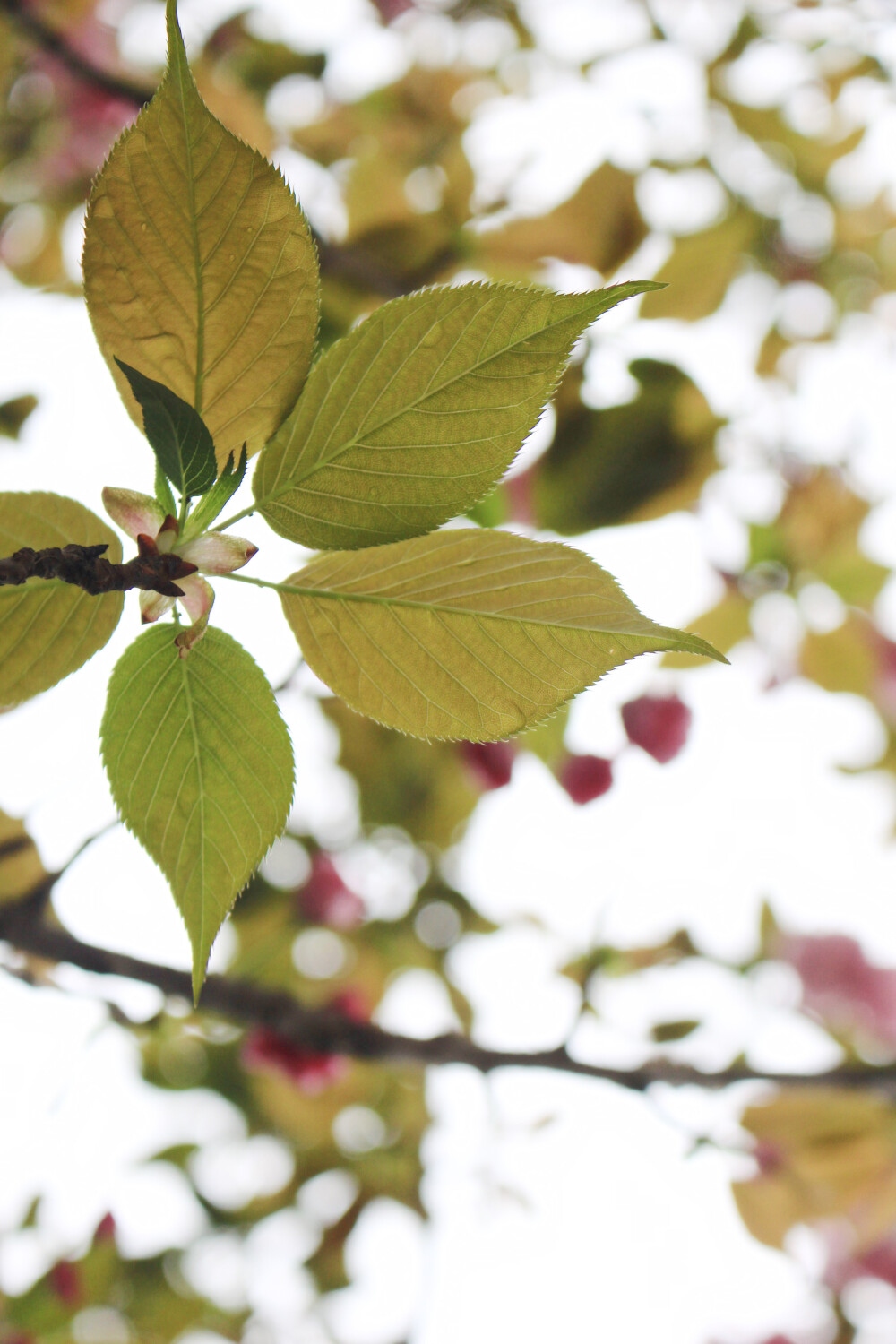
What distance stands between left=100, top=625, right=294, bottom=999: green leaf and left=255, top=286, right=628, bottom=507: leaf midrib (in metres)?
0.04

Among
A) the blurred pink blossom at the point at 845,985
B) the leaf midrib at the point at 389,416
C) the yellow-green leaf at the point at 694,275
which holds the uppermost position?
the leaf midrib at the point at 389,416

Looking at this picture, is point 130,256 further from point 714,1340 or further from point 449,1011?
point 714,1340

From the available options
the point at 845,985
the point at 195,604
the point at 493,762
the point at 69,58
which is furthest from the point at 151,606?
the point at 845,985

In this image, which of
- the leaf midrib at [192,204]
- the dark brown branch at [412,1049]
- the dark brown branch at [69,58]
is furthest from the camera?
the dark brown branch at [69,58]

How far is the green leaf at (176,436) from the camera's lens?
0.62ft

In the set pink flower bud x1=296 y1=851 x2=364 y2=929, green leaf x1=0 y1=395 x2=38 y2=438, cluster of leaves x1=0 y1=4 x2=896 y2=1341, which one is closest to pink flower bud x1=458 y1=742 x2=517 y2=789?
cluster of leaves x1=0 y1=4 x2=896 y2=1341

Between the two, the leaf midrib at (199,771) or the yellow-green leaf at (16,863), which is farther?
the yellow-green leaf at (16,863)

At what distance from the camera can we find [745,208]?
875mm

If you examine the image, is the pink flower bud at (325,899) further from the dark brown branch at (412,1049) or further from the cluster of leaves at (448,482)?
the dark brown branch at (412,1049)

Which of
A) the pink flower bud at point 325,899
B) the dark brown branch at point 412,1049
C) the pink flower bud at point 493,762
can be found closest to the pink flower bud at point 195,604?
the dark brown branch at point 412,1049

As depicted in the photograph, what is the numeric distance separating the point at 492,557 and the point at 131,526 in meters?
0.09

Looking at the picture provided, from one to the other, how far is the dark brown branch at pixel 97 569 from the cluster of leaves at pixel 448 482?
20mm

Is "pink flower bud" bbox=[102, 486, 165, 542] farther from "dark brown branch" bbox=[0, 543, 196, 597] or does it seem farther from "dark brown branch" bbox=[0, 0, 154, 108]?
"dark brown branch" bbox=[0, 0, 154, 108]

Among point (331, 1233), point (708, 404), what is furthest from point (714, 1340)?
point (708, 404)
